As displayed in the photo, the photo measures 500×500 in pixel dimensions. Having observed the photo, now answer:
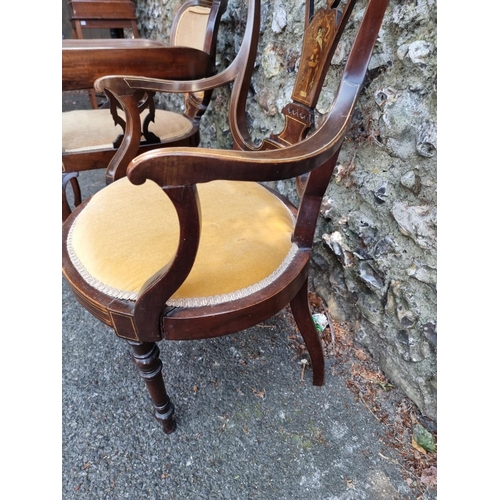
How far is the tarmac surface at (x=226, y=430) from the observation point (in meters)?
0.99

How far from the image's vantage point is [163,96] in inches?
120

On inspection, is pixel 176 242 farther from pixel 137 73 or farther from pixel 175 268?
pixel 137 73

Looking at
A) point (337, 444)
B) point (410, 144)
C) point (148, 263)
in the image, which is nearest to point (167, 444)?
point (337, 444)

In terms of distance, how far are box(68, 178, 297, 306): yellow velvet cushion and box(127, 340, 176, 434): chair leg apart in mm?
188

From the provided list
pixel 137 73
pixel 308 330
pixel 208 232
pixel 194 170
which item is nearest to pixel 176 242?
pixel 208 232

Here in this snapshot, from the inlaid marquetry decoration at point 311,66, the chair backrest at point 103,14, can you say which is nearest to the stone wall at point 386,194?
the inlaid marquetry decoration at point 311,66

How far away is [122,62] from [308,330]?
3.62 ft

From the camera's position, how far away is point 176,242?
859 mm

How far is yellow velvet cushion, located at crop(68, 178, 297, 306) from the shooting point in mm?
787

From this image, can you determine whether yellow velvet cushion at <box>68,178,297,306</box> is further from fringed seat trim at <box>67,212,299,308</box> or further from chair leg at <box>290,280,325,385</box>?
chair leg at <box>290,280,325,385</box>

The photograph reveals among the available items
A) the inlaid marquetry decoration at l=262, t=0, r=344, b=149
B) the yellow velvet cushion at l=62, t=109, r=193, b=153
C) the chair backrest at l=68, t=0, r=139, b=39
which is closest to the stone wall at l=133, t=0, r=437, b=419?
the inlaid marquetry decoration at l=262, t=0, r=344, b=149

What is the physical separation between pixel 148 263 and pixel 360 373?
2.85 ft

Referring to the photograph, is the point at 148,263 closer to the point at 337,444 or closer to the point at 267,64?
the point at 337,444

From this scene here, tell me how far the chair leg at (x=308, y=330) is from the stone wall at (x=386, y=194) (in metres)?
0.22
